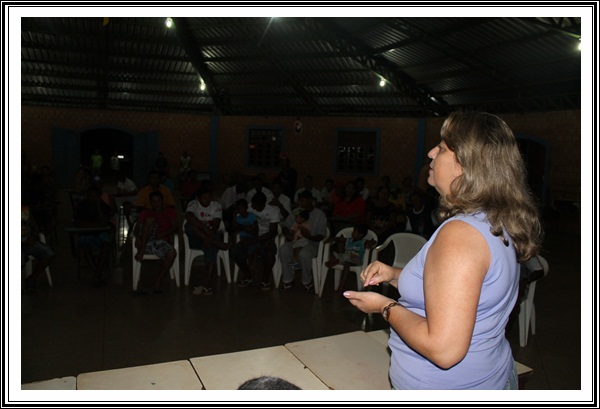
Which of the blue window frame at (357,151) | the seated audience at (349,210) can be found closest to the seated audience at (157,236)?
the seated audience at (349,210)

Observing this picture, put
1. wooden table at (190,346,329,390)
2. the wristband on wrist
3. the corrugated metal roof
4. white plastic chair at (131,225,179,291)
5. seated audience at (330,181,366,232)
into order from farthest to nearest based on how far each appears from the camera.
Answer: the corrugated metal roof, seated audience at (330,181,366,232), white plastic chair at (131,225,179,291), wooden table at (190,346,329,390), the wristband on wrist

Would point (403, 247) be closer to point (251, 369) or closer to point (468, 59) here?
point (251, 369)

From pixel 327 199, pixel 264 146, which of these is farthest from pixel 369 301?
pixel 264 146

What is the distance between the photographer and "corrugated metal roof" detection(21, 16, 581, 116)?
10.6 m

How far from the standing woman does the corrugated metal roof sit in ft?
27.2

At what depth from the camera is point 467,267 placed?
123cm

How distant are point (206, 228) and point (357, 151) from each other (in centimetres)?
1149

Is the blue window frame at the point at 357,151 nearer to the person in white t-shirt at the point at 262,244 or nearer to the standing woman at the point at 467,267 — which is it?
the person in white t-shirt at the point at 262,244

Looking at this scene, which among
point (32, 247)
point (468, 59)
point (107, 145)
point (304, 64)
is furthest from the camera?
point (107, 145)

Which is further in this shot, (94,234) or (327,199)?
(327,199)

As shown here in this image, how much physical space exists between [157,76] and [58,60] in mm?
2938

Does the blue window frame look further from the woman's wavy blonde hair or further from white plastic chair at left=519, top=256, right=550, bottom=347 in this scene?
the woman's wavy blonde hair

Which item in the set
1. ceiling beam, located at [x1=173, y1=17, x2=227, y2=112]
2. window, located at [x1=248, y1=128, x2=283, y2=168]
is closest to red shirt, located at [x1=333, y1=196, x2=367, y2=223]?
ceiling beam, located at [x1=173, y1=17, x2=227, y2=112]

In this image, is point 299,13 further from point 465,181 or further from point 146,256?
point 146,256
